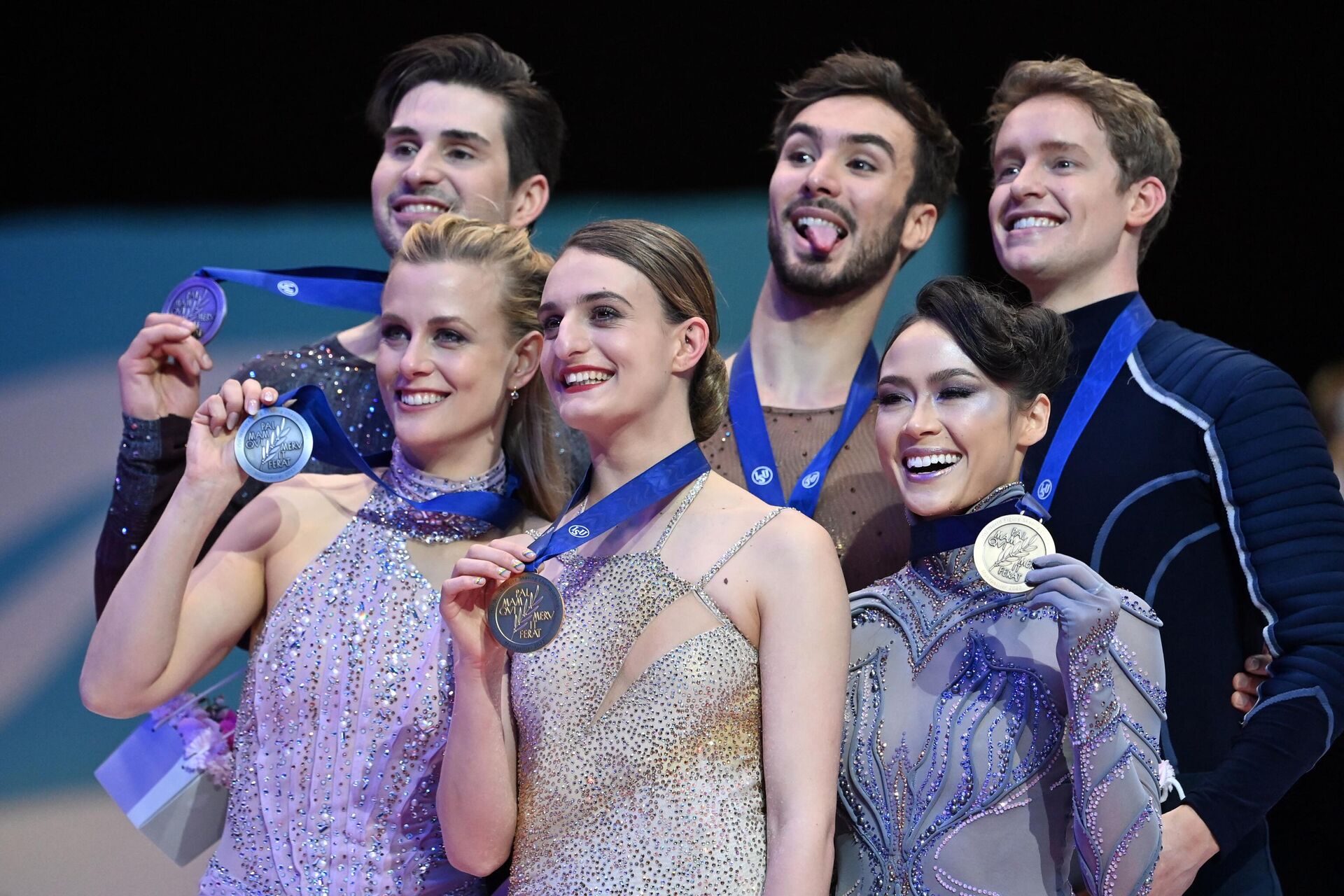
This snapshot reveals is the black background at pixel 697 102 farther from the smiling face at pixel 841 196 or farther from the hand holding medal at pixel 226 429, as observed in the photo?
the hand holding medal at pixel 226 429

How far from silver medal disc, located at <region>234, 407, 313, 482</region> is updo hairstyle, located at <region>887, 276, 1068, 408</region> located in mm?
1106

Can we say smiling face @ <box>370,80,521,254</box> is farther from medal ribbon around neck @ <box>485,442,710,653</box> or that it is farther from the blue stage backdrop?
medal ribbon around neck @ <box>485,442,710,653</box>

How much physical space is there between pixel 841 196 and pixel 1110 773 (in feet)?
5.41

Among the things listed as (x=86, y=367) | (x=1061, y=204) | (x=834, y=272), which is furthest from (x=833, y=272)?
(x=86, y=367)

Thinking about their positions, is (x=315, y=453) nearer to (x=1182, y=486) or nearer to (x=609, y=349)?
(x=609, y=349)

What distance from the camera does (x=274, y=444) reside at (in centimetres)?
256

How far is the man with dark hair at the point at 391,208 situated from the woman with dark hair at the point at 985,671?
1.40m

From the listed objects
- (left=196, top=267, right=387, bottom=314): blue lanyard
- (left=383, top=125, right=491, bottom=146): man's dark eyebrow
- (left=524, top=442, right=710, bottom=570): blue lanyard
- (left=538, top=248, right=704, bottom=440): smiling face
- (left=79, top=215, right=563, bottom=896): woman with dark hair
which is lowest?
(left=79, top=215, right=563, bottom=896): woman with dark hair

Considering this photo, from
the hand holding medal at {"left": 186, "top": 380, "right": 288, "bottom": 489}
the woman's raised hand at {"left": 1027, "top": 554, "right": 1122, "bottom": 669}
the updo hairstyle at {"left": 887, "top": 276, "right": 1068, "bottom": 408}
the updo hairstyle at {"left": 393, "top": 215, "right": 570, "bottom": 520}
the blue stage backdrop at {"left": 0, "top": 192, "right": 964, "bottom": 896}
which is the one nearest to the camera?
the woman's raised hand at {"left": 1027, "top": 554, "right": 1122, "bottom": 669}

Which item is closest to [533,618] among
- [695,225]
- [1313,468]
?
[1313,468]

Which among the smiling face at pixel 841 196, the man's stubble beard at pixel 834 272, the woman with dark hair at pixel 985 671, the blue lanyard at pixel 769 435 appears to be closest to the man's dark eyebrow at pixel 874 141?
the smiling face at pixel 841 196

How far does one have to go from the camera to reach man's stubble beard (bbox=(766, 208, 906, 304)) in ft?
11.0

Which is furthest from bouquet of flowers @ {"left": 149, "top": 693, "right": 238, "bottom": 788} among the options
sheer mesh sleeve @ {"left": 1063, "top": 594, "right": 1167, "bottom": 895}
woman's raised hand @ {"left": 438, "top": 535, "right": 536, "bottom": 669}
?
sheer mesh sleeve @ {"left": 1063, "top": 594, "right": 1167, "bottom": 895}

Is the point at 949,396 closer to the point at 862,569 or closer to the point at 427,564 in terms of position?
the point at 862,569
